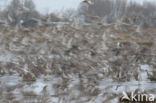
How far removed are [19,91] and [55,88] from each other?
631 mm

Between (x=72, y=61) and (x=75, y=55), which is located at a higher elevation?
(x=75, y=55)

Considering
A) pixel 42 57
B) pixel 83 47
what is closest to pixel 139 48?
pixel 83 47

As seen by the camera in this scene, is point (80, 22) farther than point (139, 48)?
No

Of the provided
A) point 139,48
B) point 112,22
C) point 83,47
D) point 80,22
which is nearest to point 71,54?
point 83,47

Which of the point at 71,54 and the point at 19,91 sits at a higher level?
the point at 71,54

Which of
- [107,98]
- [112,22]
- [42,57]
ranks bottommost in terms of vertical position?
[107,98]

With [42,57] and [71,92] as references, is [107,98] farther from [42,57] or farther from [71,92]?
[42,57]

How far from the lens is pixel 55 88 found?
18.0 ft

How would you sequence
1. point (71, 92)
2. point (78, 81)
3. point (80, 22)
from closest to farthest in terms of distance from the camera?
1. point (71, 92)
2. point (78, 81)
3. point (80, 22)

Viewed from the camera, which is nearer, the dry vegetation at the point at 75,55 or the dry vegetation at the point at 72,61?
the dry vegetation at the point at 72,61

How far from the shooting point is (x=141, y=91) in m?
5.91

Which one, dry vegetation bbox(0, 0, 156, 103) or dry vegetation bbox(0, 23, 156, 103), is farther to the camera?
dry vegetation bbox(0, 0, 156, 103)

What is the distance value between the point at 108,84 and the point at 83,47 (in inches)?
34.1

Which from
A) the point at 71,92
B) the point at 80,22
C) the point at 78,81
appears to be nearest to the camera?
the point at 71,92
